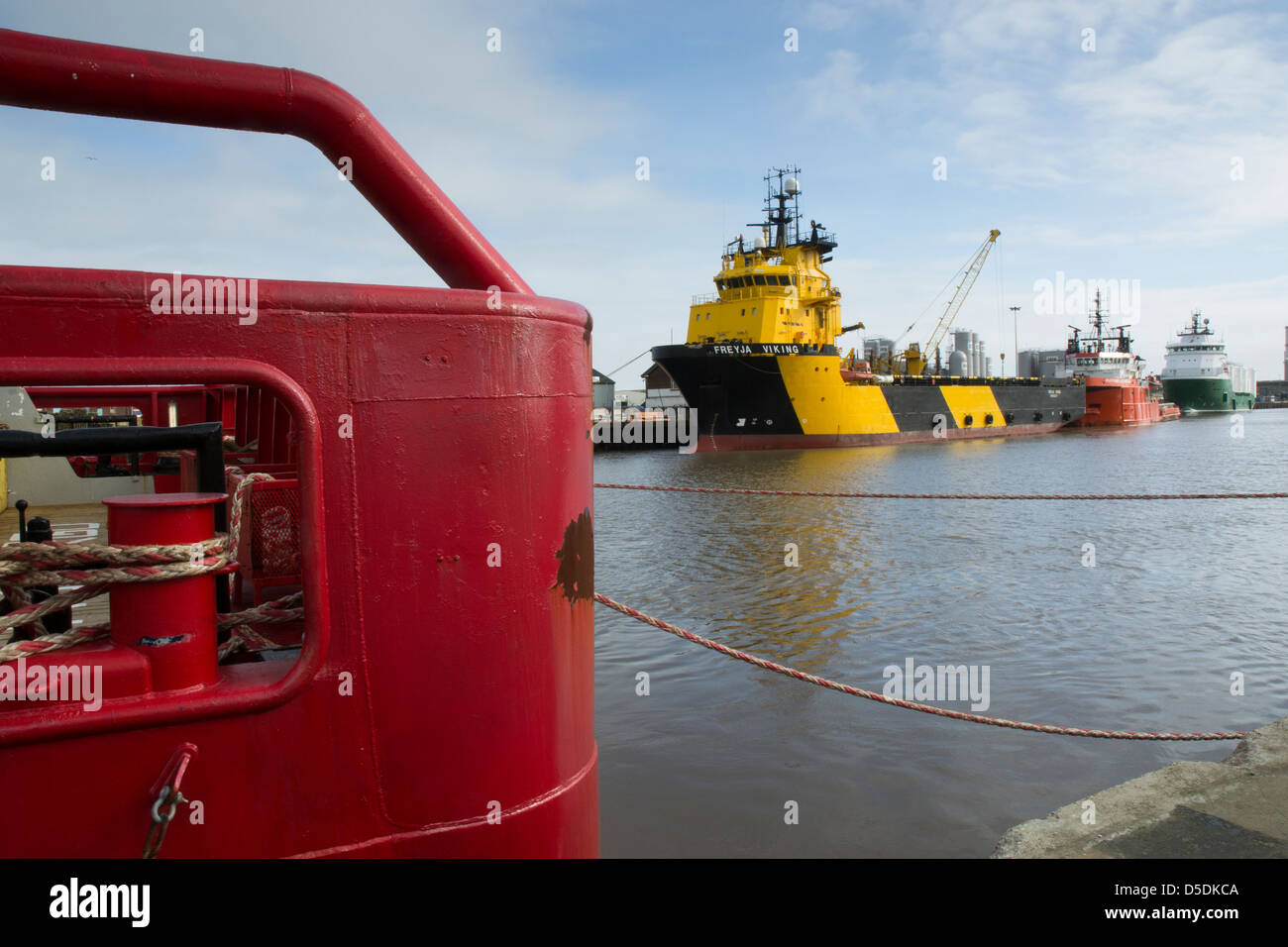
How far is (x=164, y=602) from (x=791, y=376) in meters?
36.6

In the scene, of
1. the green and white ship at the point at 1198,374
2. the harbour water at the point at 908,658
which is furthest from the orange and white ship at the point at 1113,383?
the harbour water at the point at 908,658

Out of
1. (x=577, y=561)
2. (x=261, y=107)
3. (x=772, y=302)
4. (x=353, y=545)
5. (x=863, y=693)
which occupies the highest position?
(x=772, y=302)

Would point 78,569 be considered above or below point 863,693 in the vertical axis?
above

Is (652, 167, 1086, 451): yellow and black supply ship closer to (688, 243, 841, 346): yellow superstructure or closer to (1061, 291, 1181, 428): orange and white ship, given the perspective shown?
(688, 243, 841, 346): yellow superstructure

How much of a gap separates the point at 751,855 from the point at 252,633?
3293mm

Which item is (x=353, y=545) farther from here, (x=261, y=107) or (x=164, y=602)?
(x=261, y=107)

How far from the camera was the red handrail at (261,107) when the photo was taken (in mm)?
2148

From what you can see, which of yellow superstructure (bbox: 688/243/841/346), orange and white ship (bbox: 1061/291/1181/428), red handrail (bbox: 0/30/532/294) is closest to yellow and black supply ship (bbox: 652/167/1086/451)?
yellow superstructure (bbox: 688/243/841/346)

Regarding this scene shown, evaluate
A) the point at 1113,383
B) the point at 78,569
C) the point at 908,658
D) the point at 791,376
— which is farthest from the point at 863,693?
the point at 1113,383

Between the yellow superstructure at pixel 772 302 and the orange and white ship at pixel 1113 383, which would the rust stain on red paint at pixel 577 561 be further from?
the orange and white ship at pixel 1113 383

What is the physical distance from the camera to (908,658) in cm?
812

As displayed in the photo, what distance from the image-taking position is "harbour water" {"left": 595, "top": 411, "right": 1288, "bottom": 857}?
5270 millimetres
